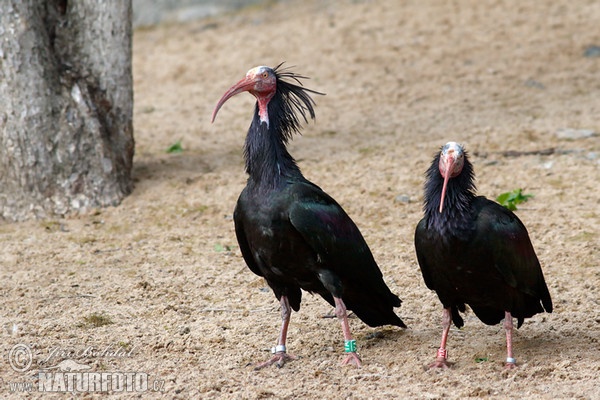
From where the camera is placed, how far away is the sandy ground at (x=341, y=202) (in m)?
5.32

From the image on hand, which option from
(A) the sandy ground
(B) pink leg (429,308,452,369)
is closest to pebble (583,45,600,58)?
(A) the sandy ground

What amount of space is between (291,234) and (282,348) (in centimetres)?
76

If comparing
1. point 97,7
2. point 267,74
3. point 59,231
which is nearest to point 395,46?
point 97,7

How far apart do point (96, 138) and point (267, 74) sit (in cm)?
310

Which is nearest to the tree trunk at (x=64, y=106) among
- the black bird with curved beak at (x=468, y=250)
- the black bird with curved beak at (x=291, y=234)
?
the black bird with curved beak at (x=291, y=234)

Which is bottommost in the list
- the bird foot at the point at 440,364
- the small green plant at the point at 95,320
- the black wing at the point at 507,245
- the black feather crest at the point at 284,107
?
the small green plant at the point at 95,320

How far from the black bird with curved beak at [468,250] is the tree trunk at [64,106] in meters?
3.86

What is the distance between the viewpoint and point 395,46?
12656 mm

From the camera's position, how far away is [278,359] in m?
5.40

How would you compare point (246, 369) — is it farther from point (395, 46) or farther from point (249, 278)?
point (395, 46)

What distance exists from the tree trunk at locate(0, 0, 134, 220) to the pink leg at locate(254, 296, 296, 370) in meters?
3.22

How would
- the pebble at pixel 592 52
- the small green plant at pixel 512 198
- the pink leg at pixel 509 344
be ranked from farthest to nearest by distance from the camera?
the pebble at pixel 592 52 → the small green plant at pixel 512 198 → the pink leg at pixel 509 344

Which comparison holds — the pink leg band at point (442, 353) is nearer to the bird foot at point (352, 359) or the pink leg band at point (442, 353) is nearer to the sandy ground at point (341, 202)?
the sandy ground at point (341, 202)

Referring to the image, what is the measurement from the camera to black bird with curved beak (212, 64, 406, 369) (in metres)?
5.16
